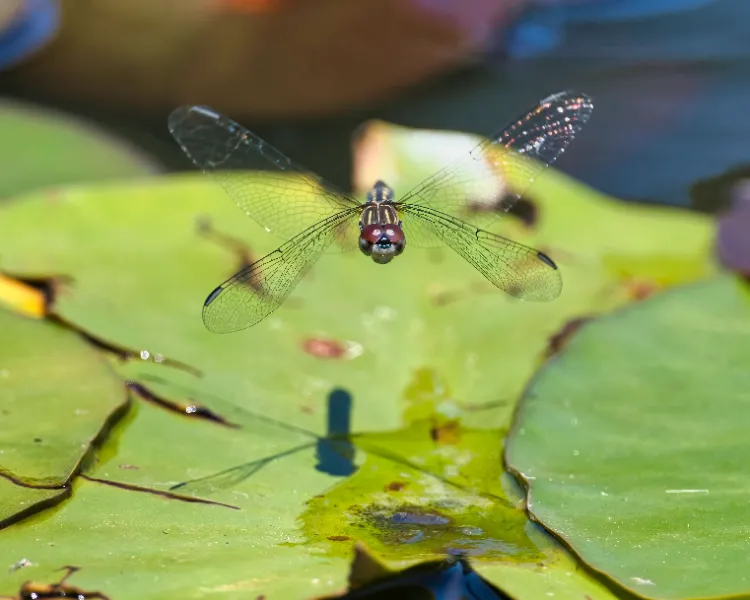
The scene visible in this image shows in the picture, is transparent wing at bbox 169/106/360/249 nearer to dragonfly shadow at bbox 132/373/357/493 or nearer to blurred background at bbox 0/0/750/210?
dragonfly shadow at bbox 132/373/357/493

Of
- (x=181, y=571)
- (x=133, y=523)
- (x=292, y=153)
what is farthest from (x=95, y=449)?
(x=292, y=153)

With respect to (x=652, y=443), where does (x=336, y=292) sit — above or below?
above

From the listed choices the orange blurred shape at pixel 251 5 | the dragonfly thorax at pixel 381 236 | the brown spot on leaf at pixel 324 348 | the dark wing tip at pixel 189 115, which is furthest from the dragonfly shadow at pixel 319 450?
the orange blurred shape at pixel 251 5

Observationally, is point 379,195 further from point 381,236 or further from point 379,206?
point 381,236

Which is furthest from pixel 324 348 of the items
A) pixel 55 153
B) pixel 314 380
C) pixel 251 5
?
pixel 251 5

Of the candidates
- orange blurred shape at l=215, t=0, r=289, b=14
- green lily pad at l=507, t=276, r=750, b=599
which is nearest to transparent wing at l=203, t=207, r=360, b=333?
green lily pad at l=507, t=276, r=750, b=599

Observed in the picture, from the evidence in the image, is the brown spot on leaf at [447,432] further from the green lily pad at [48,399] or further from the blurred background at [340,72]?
the blurred background at [340,72]

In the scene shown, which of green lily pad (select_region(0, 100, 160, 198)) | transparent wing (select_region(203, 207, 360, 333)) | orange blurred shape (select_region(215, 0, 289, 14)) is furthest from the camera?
orange blurred shape (select_region(215, 0, 289, 14))
